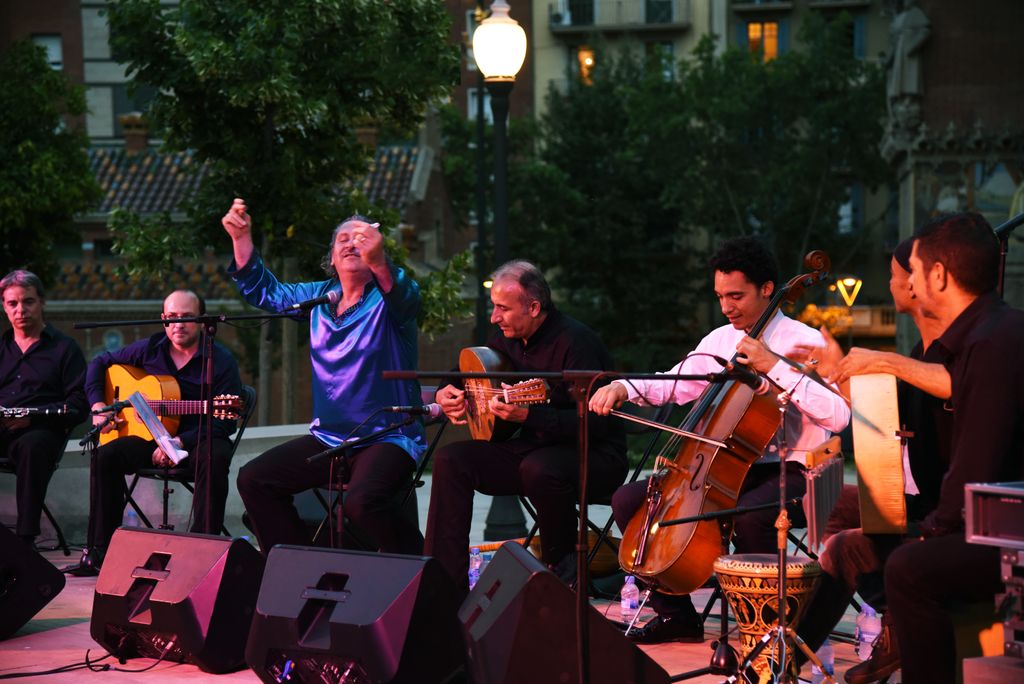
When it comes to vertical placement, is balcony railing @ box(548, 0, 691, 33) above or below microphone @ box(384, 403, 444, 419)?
above

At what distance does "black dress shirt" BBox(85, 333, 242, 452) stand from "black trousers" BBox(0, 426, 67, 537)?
0.37m

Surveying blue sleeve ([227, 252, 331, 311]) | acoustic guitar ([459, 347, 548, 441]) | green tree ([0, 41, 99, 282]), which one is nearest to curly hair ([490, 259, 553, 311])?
acoustic guitar ([459, 347, 548, 441])

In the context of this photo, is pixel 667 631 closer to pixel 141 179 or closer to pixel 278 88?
pixel 278 88

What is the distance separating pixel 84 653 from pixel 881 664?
3253 millimetres

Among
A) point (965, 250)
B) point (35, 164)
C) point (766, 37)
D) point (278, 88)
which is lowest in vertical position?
point (965, 250)

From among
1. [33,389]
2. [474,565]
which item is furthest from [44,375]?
[474,565]

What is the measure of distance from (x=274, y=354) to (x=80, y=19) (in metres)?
19.7

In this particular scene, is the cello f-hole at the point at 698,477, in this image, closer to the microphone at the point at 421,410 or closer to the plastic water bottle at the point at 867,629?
the plastic water bottle at the point at 867,629

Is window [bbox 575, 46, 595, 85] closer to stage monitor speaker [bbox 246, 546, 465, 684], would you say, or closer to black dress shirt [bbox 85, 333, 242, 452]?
black dress shirt [bbox 85, 333, 242, 452]

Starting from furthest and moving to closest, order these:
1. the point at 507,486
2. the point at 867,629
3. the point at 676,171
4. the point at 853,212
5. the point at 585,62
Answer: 1. the point at 585,62
2. the point at 853,212
3. the point at 676,171
4. the point at 507,486
5. the point at 867,629

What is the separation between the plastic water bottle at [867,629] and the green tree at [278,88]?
33.5 ft

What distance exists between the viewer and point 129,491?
787 cm

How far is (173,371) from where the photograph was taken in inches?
310

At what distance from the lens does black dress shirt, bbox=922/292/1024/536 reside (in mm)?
3848
